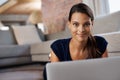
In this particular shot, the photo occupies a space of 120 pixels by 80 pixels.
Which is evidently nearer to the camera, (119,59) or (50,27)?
(119,59)

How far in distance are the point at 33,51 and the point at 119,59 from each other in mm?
3177

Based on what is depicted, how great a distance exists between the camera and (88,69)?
0.68m

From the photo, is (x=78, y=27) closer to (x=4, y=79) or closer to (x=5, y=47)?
(x=4, y=79)

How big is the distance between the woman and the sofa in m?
1.00

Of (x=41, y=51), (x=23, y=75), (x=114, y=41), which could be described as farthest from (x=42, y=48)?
(x=114, y=41)

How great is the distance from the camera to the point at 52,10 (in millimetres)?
4309

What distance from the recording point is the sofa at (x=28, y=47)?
2562 millimetres

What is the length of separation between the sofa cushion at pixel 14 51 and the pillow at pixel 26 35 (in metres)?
0.32

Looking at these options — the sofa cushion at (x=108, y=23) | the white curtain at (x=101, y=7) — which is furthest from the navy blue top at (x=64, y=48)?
the white curtain at (x=101, y=7)

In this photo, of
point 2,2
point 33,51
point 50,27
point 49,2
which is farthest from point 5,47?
point 2,2

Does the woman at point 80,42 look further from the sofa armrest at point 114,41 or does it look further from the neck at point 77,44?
the sofa armrest at point 114,41

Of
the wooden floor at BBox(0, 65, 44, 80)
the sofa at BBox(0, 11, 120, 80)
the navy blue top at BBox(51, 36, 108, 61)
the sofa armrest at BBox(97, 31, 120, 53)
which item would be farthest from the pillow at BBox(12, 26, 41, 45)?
the navy blue top at BBox(51, 36, 108, 61)

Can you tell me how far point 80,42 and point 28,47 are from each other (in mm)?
2846

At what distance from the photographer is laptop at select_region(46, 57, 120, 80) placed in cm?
67
